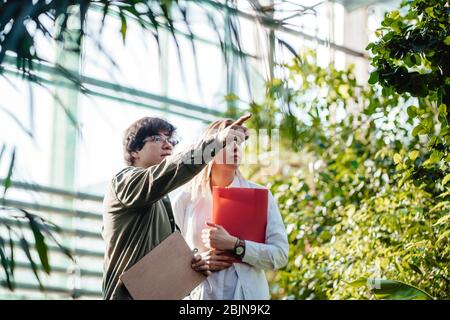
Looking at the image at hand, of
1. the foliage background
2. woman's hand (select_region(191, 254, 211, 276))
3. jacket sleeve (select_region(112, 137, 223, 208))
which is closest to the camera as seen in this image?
jacket sleeve (select_region(112, 137, 223, 208))

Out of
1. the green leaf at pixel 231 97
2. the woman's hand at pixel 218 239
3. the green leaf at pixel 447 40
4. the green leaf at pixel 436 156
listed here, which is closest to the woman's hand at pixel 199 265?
the woman's hand at pixel 218 239

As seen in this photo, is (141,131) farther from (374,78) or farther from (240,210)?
(374,78)

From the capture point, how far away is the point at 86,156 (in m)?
1.86

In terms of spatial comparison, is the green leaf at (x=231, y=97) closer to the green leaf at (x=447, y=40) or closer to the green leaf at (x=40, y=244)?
the green leaf at (x=40, y=244)

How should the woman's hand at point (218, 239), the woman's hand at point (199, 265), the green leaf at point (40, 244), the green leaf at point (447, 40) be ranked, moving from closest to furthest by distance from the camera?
the green leaf at point (40, 244) < the woman's hand at point (199, 265) < the woman's hand at point (218, 239) < the green leaf at point (447, 40)

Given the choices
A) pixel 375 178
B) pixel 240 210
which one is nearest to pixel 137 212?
pixel 240 210

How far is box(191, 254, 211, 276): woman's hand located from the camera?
2377mm

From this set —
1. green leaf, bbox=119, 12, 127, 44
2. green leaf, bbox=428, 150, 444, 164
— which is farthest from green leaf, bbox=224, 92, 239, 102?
green leaf, bbox=428, 150, 444, 164

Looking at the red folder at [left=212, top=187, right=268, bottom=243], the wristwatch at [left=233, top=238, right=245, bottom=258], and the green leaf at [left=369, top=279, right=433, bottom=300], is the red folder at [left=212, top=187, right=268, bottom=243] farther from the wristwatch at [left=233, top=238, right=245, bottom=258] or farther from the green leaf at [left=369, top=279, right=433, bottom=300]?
the green leaf at [left=369, top=279, right=433, bottom=300]

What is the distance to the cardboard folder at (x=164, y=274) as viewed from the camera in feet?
7.45

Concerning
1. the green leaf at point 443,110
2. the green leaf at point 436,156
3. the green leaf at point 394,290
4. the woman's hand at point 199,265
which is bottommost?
the green leaf at point 394,290

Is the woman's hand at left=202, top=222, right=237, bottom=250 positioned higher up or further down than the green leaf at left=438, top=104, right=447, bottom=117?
further down

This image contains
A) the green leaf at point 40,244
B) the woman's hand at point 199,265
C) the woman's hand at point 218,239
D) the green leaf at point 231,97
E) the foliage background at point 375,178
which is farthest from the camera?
the foliage background at point 375,178

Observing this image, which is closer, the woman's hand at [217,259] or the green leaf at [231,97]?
the green leaf at [231,97]
